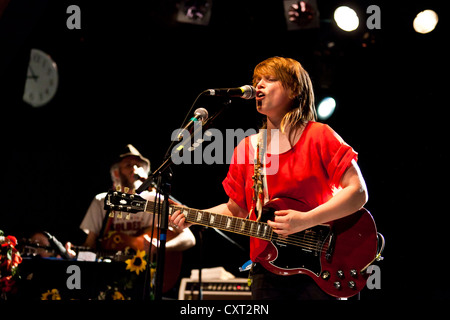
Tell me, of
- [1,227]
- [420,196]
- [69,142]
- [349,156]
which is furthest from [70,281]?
[420,196]

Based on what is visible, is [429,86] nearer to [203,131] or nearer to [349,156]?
[349,156]

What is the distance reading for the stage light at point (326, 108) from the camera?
6203mm

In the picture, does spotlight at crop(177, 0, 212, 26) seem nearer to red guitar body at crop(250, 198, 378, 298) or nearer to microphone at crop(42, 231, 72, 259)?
microphone at crop(42, 231, 72, 259)

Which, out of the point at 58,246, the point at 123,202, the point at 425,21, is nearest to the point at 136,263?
the point at 58,246

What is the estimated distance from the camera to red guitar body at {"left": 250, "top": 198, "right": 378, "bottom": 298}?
2.63 m

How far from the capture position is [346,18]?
5.62m

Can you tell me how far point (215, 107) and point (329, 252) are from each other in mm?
2972

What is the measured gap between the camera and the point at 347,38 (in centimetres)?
615

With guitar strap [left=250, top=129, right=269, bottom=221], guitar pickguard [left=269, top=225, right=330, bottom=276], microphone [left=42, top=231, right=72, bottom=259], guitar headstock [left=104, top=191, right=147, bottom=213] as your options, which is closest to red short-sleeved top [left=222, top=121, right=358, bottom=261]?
guitar strap [left=250, top=129, right=269, bottom=221]

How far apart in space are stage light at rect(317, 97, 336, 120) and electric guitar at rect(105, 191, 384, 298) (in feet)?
12.0

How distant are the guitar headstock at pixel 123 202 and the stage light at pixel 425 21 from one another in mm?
4219

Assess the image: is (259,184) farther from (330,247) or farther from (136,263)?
(136,263)

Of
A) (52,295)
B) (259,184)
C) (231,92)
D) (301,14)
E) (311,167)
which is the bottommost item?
(52,295)

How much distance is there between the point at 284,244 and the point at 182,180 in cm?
438
